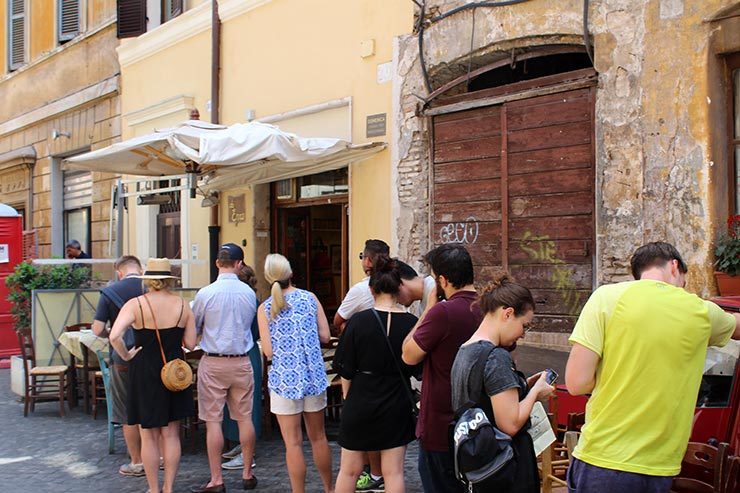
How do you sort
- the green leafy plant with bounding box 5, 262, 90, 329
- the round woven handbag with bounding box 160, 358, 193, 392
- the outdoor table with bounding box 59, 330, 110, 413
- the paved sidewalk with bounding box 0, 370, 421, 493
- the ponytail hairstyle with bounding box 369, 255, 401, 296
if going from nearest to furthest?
the ponytail hairstyle with bounding box 369, 255, 401, 296 < the round woven handbag with bounding box 160, 358, 193, 392 < the paved sidewalk with bounding box 0, 370, 421, 493 < the outdoor table with bounding box 59, 330, 110, 413 < the green leafy plant with bounding box 5, 262, 90, 329

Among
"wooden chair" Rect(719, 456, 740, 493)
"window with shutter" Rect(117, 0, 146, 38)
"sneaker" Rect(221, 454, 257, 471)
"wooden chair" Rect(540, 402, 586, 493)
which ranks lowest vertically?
"sneaker" Rect(221, 454, 257, 471)

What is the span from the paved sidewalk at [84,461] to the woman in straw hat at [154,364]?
19.6 inches

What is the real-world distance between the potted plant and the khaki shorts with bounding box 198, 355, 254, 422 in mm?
3517

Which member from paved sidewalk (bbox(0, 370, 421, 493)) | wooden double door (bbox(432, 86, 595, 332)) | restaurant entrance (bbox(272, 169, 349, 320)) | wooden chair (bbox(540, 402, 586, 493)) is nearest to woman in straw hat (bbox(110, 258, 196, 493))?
paved sidewalk (bbox(0, 370, 421, 493))

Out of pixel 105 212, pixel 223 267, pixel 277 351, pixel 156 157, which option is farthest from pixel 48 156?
pixel 277 351

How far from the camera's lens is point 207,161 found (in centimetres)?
805

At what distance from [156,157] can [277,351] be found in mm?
5307

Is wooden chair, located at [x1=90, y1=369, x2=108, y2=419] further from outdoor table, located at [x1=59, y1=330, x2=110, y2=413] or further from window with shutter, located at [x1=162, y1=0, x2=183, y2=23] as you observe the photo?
window with shutter, located at [x1=162, y1=0, x2=183, y2=23]

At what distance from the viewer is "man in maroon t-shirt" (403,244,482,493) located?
3.78 metres

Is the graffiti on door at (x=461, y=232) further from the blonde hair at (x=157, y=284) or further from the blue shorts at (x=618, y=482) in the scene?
the blue shorts at (x=618, y=482)

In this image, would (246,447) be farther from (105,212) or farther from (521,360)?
(105,212)

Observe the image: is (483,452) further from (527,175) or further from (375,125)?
(375,125)

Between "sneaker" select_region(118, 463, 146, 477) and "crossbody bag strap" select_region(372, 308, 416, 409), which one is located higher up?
"crossbody bag strap" select_region(372, 308, 416, 409)

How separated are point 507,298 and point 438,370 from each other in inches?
29.3
